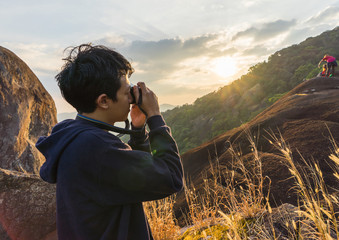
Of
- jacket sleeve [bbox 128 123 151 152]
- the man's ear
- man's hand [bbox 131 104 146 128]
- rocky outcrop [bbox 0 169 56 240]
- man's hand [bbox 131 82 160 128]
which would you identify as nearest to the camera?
the man's ear

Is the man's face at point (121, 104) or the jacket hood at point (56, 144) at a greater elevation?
the man's face at point (121, 104)

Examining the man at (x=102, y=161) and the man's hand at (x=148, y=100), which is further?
the man's hand at (x=148, y=100)

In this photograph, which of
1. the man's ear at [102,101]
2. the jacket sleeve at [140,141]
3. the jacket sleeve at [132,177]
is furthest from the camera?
the jacket sleeve at [140,141]

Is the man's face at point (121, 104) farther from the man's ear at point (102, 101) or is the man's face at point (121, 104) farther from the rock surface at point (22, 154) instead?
the rock surface at point (22, 154)

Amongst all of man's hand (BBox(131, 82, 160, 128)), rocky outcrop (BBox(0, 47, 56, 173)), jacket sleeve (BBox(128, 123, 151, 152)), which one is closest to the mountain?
rocky outcrop (BBox(0, 47, 56, 173))

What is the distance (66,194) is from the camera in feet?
3.59

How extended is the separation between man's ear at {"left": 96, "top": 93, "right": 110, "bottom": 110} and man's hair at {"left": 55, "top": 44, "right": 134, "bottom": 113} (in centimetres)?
2

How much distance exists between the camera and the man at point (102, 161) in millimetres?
1049

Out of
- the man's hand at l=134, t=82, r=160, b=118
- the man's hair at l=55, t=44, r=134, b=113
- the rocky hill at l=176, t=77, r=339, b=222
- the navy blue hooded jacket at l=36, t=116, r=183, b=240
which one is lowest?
the rocky hill at l=176, t=77, r=339, b=222

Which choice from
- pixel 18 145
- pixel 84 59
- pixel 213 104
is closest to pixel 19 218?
pixel 18 145

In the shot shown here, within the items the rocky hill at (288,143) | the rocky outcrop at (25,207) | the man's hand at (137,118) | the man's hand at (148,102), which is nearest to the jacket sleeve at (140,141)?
the man's hand at (137,118)

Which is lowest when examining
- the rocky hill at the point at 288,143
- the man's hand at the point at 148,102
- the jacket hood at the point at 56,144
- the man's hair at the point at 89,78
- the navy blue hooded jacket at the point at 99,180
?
the rocky hill at the point at 288,143

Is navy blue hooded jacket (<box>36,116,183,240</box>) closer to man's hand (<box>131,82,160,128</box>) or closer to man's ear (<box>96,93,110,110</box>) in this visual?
man's ear (<box>96,93,110,110</box>)

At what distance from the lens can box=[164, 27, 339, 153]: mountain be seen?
2597 cm
